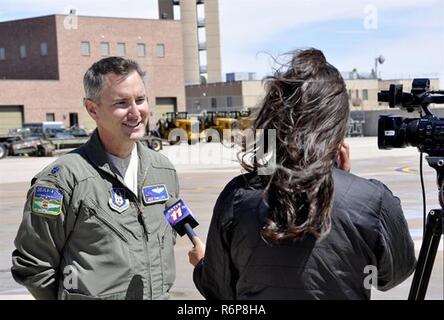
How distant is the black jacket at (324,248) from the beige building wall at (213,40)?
7830 cm

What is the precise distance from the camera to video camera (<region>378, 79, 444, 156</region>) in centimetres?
288

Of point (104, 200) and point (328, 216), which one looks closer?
point (328, 216)

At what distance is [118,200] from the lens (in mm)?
3119

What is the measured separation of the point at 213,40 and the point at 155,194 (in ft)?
267

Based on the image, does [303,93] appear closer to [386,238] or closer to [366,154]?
[386,238]

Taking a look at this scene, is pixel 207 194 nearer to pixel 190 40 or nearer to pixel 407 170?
pixel 407 170

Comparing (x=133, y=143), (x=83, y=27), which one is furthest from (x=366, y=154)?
(x=83, y=27)

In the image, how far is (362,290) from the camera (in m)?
2.33

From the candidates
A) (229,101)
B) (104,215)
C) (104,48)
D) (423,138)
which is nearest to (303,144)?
(423,138)

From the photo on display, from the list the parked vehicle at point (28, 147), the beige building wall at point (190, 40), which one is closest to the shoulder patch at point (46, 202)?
the parked vehicle at point (28, 147)

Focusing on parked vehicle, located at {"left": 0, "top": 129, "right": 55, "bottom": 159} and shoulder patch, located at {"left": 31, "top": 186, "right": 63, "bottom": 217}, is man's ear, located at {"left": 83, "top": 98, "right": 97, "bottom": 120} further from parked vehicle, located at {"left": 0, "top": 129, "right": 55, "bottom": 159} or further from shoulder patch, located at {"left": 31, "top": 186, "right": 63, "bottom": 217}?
parked vehicle, located at {"left": 0, "top": 129, "right": 55, "bottom": 159}

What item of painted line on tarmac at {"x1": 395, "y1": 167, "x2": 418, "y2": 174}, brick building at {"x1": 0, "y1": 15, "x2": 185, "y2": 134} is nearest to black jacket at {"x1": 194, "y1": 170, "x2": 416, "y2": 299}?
painted line on tarmac at {"x1": 395, "y1": 167, "x2": 418, "y2": 174}

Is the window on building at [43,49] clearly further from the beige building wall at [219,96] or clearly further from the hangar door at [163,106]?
the beige building wall at [219,96]

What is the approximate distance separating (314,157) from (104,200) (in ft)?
3.76
